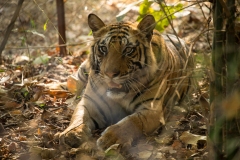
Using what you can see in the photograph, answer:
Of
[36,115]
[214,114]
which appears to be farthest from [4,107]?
[214,114]

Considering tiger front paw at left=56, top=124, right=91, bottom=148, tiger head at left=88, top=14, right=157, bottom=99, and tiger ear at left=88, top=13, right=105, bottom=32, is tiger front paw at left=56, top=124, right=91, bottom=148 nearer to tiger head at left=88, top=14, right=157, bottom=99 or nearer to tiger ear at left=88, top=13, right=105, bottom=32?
tiger head at left=88, top=14, right=157, bottom=99

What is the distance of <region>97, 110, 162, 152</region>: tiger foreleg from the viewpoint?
348 centimetres

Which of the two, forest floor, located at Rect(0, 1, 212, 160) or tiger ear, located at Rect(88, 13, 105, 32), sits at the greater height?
tiger ear, located at Rect(88, 13, 105, 32)

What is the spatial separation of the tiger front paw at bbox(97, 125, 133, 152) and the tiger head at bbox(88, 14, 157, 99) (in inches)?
17.0

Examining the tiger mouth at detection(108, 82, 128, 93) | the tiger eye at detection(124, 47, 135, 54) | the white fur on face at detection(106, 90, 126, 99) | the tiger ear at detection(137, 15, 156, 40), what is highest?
the tiger ear at detection(137, 15, 156, 40)

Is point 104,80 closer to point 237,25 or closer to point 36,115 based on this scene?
point 36,115

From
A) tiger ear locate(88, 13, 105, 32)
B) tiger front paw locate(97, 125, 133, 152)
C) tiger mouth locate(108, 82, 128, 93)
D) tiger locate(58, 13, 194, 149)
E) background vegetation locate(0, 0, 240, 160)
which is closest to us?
background vegetation locate(0, 0, 240, 160)

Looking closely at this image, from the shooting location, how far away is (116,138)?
11.5 feet

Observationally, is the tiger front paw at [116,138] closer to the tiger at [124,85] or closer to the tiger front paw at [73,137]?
the tiger at [124,85]

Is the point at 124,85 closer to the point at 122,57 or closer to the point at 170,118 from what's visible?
the point at 122,57

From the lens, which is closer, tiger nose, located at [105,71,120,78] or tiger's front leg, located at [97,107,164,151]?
tiger's front leg, located at [97,107,164,151]

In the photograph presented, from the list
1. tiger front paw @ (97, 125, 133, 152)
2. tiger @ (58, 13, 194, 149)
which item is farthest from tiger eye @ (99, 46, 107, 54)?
tiger front paw @ (97, 125, 133, 152)

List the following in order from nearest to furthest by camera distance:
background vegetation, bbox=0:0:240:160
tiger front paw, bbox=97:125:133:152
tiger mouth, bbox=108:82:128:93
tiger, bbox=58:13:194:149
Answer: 1. background vegetation, bbox=0:0:240:160
2. tiger front paw, bbox=97:125:133:152
3. tiger, bbox=58:13:194:149
4. tiger mouth, bbox=108:82:128:93

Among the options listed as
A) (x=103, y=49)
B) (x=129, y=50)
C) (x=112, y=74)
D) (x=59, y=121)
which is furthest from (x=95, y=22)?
(x=59, y=121)
